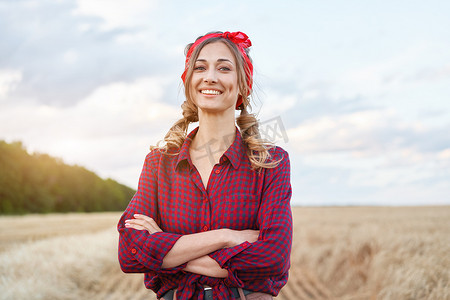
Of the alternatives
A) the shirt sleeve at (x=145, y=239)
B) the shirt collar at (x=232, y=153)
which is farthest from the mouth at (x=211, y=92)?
the shirt sleeve at (x=145, y=239)

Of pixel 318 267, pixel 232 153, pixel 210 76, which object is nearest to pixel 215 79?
pixel 210 76

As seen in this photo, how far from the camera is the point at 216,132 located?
249cm

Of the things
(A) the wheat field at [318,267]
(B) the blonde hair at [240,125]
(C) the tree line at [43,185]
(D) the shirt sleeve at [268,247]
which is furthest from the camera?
(C) the tree line at [43,185]

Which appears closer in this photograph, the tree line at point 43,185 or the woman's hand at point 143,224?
the woman's hand at point 143,224

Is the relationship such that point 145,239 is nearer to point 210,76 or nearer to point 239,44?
point 210,76

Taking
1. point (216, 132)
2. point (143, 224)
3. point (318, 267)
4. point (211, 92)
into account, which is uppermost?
point (211, 92)

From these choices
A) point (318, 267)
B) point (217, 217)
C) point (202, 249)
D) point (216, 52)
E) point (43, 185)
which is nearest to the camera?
point (202, 249)

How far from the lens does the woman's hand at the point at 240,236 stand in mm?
2158

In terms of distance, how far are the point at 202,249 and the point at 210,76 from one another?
96 centimetres

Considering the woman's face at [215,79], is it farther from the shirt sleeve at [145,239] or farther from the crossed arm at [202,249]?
the crossed arm at [202,249]

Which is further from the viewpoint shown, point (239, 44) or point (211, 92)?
point (239, 44)

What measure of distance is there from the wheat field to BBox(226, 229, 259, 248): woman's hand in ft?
9.60

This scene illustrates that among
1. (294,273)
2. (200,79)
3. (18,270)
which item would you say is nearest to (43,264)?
(18,270)

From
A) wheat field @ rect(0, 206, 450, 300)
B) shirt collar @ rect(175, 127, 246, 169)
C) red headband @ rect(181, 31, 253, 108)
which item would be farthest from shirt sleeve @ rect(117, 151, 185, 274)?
wheat field @ rect(0, 206, 450, 300)
